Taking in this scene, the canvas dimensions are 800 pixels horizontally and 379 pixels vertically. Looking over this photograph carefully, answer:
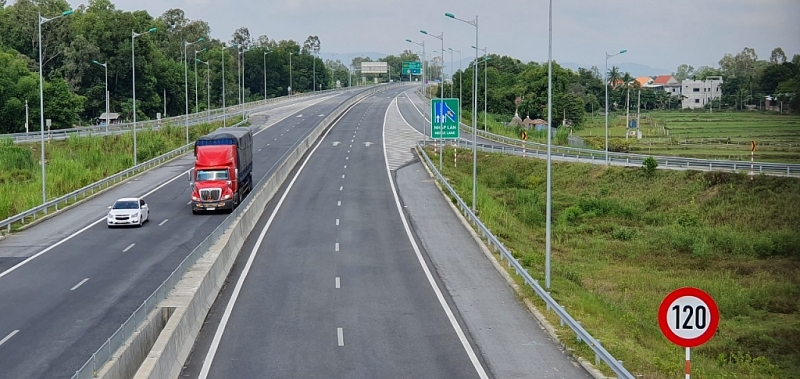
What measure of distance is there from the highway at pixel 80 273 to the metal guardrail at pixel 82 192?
2.67 ft

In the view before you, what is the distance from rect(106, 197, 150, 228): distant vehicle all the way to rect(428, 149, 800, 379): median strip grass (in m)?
16.9

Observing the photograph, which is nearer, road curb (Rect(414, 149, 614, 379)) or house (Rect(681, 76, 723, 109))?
road curb (Rect(414, 149, 614, 379))

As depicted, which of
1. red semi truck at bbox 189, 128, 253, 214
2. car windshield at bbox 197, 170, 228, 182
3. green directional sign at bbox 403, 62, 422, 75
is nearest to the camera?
red semi truck at bbox 189, 128, 253, 214

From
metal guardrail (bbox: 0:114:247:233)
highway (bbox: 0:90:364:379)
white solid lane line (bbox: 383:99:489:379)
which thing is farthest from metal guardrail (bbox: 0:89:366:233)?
white solid lane line (bbox: 383:99:489:379)

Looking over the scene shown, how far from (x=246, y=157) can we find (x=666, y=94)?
13593cm

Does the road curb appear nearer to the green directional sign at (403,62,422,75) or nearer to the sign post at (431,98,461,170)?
the sign post at (431,98,461,170)

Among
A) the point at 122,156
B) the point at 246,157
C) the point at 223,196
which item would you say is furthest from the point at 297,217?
the point at 122,156


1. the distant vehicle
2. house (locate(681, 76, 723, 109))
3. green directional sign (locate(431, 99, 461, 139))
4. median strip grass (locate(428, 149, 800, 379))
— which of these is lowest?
median strip grass (locate(428, 149, 800, 379))

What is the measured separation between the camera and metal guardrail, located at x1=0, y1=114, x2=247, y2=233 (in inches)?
1682

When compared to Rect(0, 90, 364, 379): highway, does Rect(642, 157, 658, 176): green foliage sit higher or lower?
higher

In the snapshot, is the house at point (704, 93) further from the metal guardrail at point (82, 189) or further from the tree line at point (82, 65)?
the tree line at point (82, 65)

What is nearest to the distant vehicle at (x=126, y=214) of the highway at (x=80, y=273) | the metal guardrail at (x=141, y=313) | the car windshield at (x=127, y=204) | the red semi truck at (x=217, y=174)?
the car windshield at (x=127, y=204)

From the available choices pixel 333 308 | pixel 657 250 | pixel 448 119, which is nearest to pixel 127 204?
pixel 333 308

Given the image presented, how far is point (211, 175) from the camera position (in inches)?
1845
